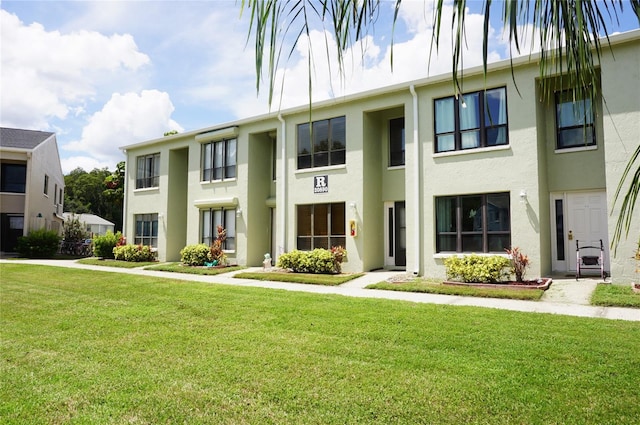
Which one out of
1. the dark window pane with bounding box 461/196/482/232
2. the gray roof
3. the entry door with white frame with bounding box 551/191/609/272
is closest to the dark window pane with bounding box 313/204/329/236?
the dark window pane with bounding box 461/196/482/232

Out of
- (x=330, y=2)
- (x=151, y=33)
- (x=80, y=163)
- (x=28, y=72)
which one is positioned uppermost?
→ (x=80, y=163)

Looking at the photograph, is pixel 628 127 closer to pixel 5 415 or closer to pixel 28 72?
pixel 5 415

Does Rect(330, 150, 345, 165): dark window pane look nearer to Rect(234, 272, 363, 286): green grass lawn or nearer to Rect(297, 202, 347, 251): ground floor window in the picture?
Rect(297, 202, 347, 251): ground floor window

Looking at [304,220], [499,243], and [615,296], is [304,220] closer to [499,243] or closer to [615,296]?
[499,243]

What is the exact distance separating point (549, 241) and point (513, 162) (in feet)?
8.63

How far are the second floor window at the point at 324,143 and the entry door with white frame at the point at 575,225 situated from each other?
7240 millimetres

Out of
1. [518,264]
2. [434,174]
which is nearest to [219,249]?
[434,174]

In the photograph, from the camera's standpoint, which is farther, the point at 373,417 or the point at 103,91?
the point at 103,91

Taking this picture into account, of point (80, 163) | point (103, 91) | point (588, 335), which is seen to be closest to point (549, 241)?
point (588, 335)

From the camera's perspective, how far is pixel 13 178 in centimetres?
2572

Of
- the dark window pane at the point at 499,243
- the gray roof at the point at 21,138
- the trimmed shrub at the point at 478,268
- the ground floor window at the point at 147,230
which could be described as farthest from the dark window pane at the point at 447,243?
the gray roof at the point at 21,138

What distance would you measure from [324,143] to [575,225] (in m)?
8.77

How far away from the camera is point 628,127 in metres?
10.4

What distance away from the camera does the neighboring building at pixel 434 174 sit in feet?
37.9
